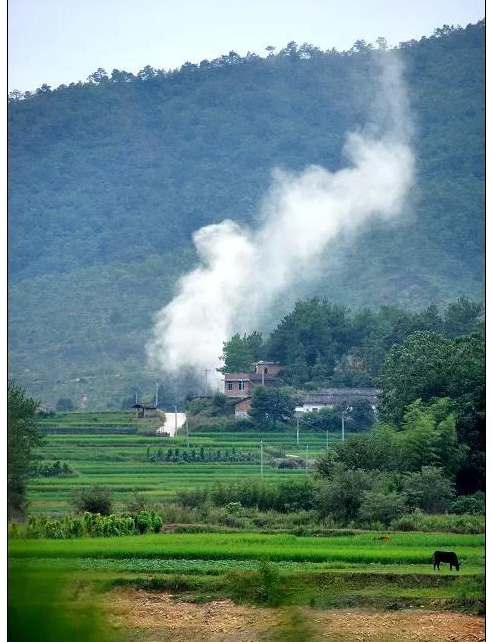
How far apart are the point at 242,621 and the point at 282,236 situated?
1086cm

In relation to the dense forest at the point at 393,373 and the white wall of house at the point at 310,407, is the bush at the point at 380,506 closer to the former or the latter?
the dense forest at the point at 393,373

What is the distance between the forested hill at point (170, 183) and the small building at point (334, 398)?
2487 mm

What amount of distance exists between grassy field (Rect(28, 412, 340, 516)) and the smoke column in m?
2.00

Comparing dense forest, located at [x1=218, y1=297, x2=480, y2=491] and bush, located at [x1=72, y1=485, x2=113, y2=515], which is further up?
dense forest, located at [x1=218, y1=297, x2=480, y2=491]

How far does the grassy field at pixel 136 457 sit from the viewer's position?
42.1ft

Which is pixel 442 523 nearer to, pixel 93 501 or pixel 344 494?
pixel 344 494

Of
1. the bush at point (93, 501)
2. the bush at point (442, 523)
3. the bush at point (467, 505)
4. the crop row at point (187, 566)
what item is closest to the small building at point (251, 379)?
the bush at point (93, 501)

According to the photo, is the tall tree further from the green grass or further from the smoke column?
the smoke column

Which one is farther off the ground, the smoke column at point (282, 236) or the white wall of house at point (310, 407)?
the smoke column at point (282, 236)

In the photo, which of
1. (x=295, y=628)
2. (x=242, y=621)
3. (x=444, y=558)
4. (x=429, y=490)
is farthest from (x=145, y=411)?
(x=444, y=558)

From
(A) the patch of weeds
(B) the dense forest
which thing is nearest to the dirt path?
(A) the patch of weeds

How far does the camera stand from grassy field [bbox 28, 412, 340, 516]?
42.1ft

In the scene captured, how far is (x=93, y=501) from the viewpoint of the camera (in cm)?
1161

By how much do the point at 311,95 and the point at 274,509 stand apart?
317 inches
